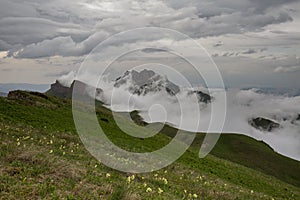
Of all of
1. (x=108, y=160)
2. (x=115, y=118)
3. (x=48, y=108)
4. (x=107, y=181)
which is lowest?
(x=115, y=118)

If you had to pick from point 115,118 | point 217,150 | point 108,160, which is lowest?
point 217,150

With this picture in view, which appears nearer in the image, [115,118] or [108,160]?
[108,160]

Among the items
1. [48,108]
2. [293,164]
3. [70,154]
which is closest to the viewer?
[70,154]

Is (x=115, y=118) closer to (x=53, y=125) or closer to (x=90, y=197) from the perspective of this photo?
(x=53, y=125)

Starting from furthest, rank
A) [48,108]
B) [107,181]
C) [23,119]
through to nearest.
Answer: [48,108] → [23,119] → [107,181]

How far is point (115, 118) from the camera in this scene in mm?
75000

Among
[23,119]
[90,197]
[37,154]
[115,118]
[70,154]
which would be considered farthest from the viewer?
[115,118]

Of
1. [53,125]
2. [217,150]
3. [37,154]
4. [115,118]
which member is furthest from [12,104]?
[217,150]

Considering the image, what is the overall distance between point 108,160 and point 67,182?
8237 millimetres

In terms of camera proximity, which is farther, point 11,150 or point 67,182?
point 11,150

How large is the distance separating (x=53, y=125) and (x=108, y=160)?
22.2 meters

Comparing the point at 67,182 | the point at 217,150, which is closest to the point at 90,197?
the point at 67,182

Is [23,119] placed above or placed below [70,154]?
below

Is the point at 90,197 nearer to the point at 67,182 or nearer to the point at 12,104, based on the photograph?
the point at 67,182
